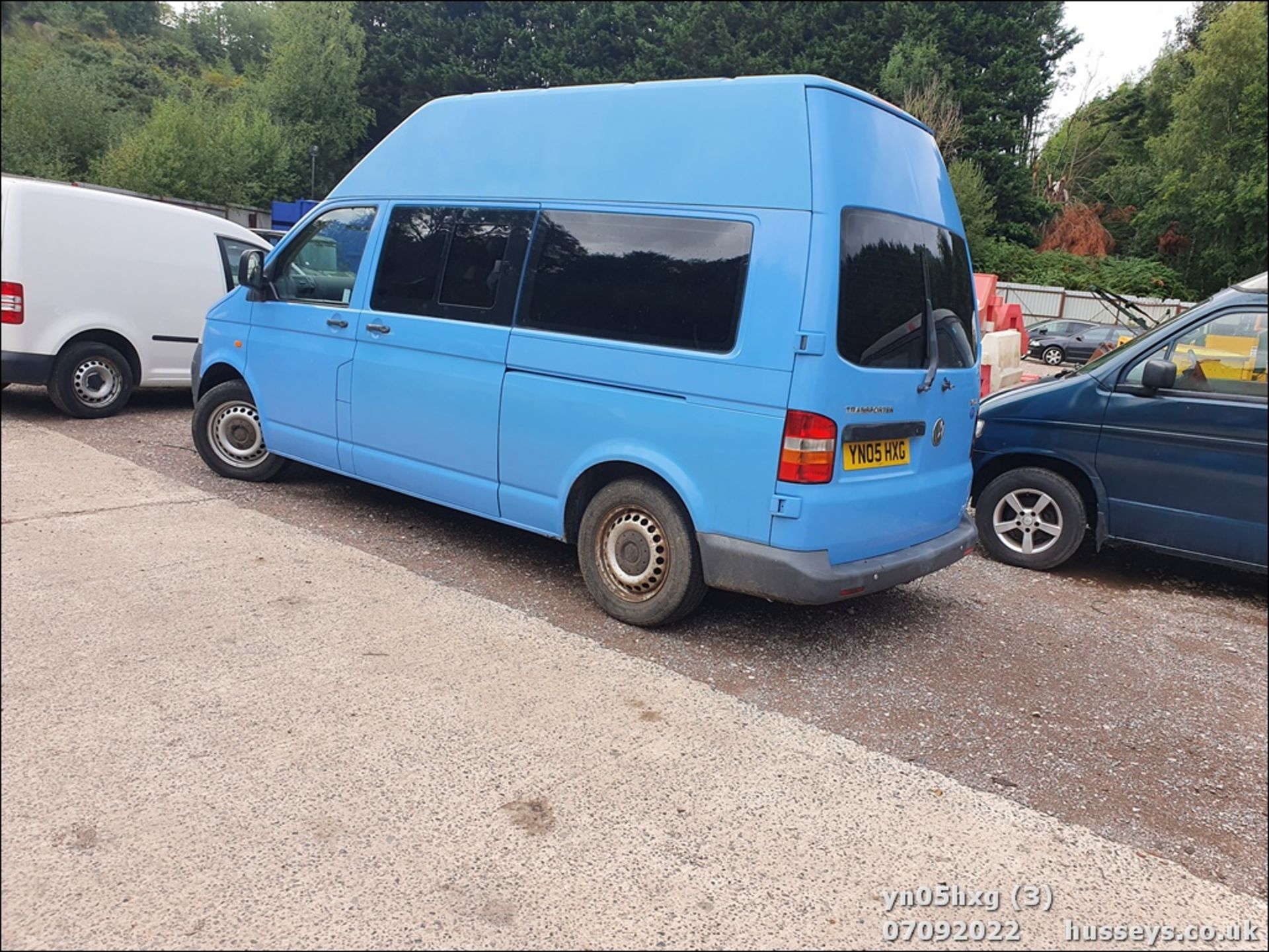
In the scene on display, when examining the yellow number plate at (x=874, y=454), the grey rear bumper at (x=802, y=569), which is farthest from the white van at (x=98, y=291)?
the yellow number plate at (x=874, y=454)

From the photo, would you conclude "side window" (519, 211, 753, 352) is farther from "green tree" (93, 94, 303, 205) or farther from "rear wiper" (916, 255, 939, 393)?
"green tree" (93, 94, 303, 205)

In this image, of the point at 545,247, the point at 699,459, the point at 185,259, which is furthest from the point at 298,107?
the point at 699,459

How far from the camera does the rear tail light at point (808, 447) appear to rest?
367 centimetres

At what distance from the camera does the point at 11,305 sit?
1.63 meters

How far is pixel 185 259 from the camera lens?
5.98 m

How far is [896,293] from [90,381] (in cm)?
340

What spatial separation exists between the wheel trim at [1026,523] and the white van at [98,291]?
3.17 metres

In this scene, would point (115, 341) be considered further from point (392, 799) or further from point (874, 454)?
point (874, 454)

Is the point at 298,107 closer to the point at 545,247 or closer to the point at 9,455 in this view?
the point at 545,247

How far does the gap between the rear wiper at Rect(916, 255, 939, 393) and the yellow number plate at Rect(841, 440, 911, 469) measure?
280mm

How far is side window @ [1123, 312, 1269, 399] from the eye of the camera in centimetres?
115

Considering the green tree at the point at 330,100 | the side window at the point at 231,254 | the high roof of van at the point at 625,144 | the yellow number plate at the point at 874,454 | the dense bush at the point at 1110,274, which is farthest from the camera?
the green tree at the point at 330,100

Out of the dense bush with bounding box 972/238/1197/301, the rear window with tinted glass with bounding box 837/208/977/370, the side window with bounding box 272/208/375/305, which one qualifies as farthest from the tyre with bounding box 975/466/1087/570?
the side window with bounding box 272/208/375/305

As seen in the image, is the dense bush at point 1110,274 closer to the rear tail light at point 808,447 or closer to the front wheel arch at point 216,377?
the rear tail light at point 808,447
